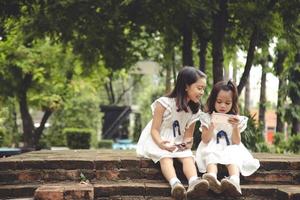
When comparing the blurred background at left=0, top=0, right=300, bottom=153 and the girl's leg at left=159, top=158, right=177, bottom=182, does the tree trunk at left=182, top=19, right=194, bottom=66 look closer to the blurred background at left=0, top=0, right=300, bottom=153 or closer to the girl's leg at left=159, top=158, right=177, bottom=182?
the blurred background at left=0, top=0, right=300, bottom=153

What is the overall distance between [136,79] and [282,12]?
25704 millimetres

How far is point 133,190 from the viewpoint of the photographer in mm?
4805

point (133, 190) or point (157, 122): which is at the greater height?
point (157, 122)

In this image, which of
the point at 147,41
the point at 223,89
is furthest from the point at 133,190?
the point at 147,41

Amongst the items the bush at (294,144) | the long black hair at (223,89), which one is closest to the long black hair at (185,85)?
the long black hair at (223,89)

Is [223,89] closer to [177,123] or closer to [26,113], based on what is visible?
[177,123]

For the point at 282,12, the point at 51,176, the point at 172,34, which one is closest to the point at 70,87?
the point at 172,34

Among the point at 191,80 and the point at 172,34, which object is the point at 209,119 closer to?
the point at 191,80

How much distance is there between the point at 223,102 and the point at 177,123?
55 cm

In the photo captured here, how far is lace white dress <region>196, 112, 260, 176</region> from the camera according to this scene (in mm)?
4949

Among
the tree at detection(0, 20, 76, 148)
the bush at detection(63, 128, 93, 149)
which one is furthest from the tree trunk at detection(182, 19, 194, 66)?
the bush at detection(63, 128, 93, 149)

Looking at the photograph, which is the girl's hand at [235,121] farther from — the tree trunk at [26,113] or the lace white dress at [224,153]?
the tree trunk at [26,113]

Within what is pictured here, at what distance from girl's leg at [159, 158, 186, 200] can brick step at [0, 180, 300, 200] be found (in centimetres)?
12

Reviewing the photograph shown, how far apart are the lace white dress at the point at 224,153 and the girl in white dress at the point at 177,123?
136mm
